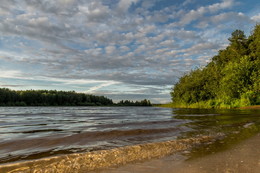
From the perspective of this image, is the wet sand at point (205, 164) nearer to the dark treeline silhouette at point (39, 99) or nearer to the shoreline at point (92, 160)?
the shoreline at point (92, 160)

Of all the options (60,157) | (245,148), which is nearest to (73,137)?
(60,157)

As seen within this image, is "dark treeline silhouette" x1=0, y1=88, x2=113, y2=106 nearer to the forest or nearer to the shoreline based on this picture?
the forest

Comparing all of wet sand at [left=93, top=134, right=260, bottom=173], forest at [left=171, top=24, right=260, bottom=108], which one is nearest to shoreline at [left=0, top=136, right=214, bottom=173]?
wet sand at [left=93, top=134, right=260, bottom=173]

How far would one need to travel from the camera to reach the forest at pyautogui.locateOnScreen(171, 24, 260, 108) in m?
36.9

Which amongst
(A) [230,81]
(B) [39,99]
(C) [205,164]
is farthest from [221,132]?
(B) [39,99]

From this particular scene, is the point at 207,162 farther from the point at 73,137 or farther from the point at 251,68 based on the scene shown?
the point at 251,68

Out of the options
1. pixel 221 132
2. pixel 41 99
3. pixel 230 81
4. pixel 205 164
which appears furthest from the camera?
pixel 41 99

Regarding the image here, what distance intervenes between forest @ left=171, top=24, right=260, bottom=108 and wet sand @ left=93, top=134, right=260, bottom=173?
37.0 m

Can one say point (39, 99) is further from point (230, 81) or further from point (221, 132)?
point (221, 132)

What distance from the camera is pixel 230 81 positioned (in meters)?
38.8

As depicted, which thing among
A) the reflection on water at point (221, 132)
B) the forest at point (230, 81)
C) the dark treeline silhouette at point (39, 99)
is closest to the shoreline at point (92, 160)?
the reflection on water at point (221, 132)

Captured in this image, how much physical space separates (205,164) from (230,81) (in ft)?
133

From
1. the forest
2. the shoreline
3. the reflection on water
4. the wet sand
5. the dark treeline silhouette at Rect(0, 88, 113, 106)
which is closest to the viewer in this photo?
the wet sand

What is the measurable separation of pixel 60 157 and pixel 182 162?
8.48 ft
